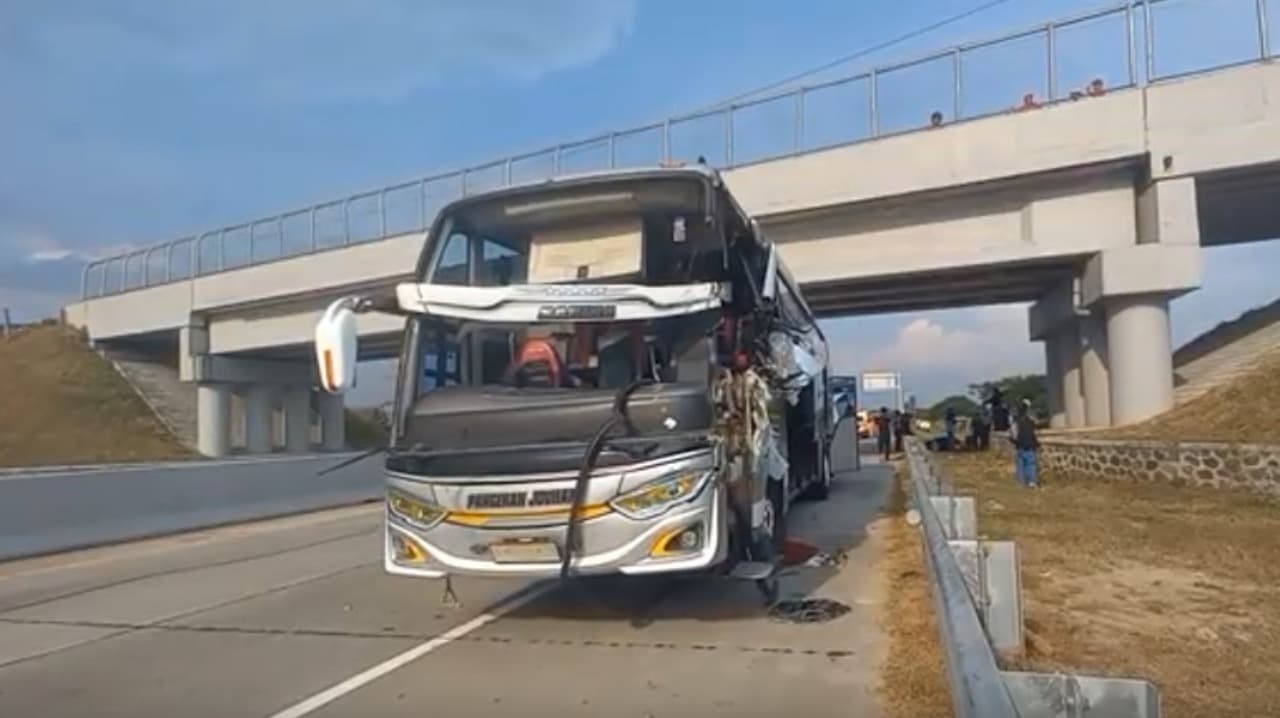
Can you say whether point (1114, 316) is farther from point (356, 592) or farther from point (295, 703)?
point (295, 703)

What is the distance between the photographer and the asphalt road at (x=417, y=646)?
21.3 ft

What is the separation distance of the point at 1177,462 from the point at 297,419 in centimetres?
4247

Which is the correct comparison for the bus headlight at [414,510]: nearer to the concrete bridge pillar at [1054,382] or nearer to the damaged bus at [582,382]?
the damaged bus at [582,382]

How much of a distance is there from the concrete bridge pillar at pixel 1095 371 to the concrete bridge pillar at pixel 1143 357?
1.46 meters

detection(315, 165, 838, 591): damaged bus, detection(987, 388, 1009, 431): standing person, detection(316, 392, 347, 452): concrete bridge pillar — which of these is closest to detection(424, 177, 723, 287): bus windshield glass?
detection(315, 165, 838, 591): damaged bus

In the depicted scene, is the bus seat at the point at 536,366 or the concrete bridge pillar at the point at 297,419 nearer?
the bus seat at the point at 536,366

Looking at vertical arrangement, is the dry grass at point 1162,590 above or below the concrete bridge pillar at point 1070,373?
below

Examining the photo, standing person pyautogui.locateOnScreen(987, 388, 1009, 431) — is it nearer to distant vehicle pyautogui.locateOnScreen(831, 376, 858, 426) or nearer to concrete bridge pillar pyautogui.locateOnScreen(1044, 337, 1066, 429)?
concrete bridge pillar pyautogui.locateOnScreen(1044, 337, 1066, 429)

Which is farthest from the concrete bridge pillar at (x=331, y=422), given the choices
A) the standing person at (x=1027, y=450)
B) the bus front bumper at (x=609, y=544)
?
the bus front bumper at (x=609, y=544)

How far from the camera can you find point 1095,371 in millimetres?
26438

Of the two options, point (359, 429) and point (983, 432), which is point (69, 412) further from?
point (983, 432)

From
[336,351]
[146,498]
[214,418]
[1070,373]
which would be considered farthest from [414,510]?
[214,418]

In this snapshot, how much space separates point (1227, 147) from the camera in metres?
22.1

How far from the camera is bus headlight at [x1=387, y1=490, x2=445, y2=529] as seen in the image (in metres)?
7.84
